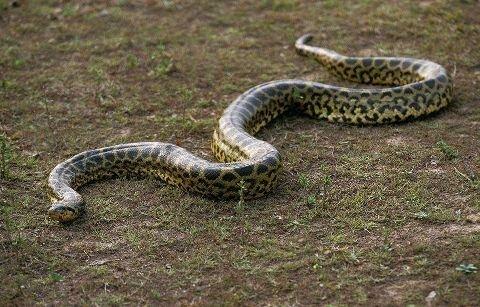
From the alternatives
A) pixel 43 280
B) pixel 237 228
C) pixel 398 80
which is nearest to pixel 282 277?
pixel 237 228

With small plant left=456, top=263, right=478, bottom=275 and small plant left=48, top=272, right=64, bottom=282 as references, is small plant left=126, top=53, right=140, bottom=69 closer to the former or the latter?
small plant left=48, top=272, right=64, bottom=282

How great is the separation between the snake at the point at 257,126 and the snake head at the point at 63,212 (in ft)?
0.05

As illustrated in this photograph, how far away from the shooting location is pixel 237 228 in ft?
34.1

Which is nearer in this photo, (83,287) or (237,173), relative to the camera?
(83,287)

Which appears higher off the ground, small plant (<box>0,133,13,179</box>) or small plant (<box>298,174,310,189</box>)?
small plant (<box>0,133,13,179</box>)

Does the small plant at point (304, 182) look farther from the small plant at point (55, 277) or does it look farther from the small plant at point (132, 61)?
the small plant at point (132, 61)

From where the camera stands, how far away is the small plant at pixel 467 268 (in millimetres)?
8961

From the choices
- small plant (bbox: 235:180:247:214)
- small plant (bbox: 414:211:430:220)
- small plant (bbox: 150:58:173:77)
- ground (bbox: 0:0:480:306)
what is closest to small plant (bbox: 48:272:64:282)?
ground (bbox: 0:0:480:306)

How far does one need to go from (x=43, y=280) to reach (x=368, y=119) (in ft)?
22.1

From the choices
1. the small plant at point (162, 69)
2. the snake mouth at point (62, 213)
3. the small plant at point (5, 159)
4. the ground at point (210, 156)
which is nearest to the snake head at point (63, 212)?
the snake mouth at point (62, 213)

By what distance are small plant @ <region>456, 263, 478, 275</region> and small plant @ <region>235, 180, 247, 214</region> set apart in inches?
123

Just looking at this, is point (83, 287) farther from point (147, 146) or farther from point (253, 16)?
point (253, 16)

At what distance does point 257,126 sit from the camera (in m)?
13.5

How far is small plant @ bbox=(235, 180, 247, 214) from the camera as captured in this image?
10541mm
